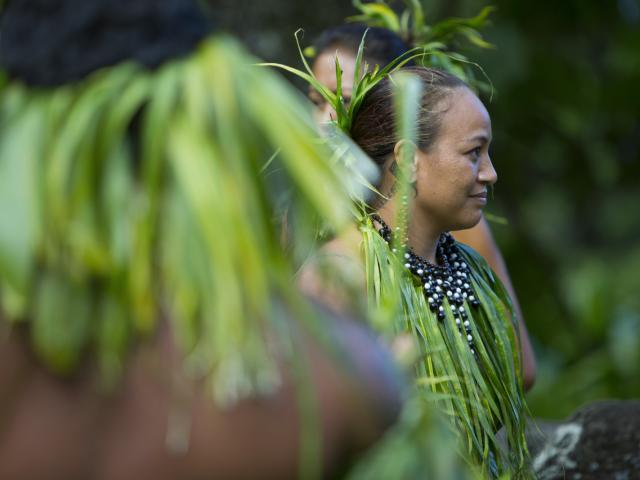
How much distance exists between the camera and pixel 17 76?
4.59 feet

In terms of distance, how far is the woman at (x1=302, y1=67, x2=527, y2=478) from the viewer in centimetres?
267

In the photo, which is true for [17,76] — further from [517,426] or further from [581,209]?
[581,209]

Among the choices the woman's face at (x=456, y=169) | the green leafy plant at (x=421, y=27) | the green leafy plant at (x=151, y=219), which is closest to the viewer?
the green leafy plant at (x=151, y=219)

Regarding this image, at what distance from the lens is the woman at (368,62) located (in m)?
3.50

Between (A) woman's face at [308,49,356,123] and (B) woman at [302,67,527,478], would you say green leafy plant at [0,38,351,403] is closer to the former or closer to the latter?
(B) woman at [302,67,527,478]

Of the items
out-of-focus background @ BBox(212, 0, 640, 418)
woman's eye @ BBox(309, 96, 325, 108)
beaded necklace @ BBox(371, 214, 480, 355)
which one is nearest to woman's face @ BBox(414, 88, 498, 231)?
beaded necklace @ BBox(371, 214, 480, 355)

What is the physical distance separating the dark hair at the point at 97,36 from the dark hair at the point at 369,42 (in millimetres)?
2374

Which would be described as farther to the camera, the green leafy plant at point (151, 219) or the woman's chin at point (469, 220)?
the woman's chin at point (469, 220)

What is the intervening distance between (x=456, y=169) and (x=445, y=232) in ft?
0.79

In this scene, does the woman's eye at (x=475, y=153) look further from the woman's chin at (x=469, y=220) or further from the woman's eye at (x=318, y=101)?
the woman's eye at (x=318, y=101)

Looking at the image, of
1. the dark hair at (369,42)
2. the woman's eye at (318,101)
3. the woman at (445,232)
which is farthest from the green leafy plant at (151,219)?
the dark hair at (369,42)

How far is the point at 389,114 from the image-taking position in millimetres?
2844

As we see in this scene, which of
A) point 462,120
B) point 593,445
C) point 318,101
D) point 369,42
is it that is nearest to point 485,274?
point 462,120

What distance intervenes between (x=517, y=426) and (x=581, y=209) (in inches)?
218
